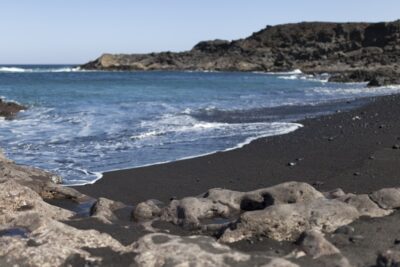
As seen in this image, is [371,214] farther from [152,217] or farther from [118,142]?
[118,142]

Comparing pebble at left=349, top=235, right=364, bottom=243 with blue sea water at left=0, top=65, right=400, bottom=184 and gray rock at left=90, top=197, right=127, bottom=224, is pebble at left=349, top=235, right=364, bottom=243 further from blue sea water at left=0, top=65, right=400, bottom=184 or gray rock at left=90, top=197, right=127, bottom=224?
blue sea water at left=0, top=65, right=400, bottom=184

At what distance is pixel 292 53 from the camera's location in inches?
4254

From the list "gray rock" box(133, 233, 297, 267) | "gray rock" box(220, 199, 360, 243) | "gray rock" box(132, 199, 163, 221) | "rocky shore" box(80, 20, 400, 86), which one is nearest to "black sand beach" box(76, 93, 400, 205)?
"gray rock" box(132, 199, 163, 221)

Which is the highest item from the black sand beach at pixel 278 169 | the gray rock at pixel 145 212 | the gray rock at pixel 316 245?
the gray rock at pixel 316 245

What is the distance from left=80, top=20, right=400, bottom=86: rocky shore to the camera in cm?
9425

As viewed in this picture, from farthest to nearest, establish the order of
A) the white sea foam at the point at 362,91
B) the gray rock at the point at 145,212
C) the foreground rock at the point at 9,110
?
the white sea foam at the point at 362,91, the foreground rock at the point at 9,110, the gray rock at the point at 145,212

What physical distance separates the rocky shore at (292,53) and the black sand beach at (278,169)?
240ft

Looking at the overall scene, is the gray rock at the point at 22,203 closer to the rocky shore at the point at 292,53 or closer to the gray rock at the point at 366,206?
the gray rock at the point at 366,206

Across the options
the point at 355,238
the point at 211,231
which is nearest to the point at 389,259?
the point at 355,238

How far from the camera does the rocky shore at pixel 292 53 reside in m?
94.2

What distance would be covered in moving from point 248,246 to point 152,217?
1744 millimetres

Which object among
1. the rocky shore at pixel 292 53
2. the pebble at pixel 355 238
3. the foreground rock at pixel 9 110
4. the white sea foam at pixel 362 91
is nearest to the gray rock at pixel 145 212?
the pebble at pixel 355 238

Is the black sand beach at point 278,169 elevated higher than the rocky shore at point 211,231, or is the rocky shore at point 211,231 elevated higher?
the rocky shore at point 211,231

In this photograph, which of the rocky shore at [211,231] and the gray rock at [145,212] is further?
the gray rock at [145,212]
